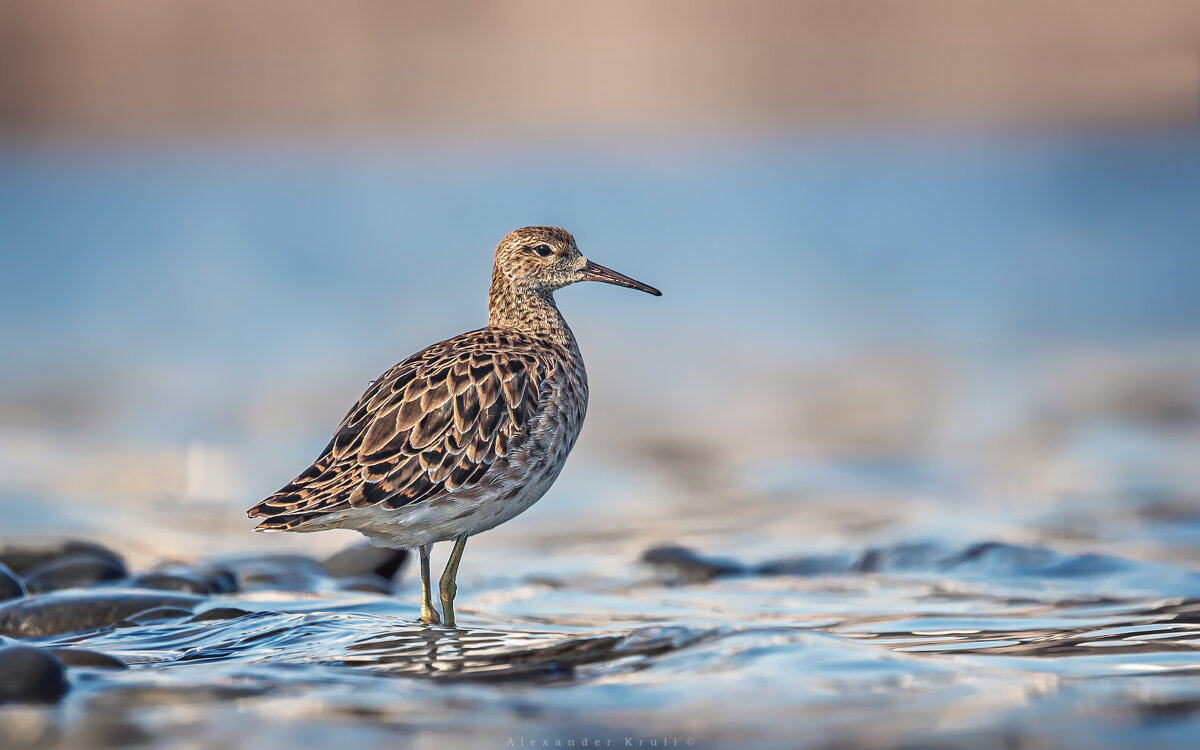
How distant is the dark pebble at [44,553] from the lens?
938 cm

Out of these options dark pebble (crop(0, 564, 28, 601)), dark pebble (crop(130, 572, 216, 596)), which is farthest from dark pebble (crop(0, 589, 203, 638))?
dark pebble (crop(130, 572, 216, 596))

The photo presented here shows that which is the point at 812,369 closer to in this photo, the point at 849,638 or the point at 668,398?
the point at 668,398

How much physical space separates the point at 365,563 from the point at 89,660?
3.52 m

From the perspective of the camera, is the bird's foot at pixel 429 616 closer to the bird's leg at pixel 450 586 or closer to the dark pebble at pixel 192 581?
the bird's leg at pixel 450 586

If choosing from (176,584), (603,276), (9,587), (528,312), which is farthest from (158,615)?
(603,276)

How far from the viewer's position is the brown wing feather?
6871 millimetres

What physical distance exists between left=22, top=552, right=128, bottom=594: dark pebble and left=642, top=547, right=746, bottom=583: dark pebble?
3.49m

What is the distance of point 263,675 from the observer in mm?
5773

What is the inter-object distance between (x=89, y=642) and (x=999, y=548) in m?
5.68

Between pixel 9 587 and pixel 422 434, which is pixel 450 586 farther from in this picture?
pixel 9 587

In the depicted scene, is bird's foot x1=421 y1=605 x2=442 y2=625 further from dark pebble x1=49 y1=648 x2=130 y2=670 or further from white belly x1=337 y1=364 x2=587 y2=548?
dark pebble x1=49 y1=648 x2=130 y2=670

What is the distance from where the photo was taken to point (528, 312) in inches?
333

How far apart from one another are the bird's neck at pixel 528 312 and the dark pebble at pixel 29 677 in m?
3.64

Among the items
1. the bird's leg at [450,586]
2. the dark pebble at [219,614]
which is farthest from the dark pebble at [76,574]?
the bird's leg at [450,586]
